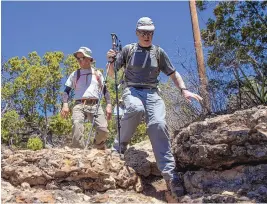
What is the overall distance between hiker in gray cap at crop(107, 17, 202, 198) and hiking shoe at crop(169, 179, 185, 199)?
15 mm

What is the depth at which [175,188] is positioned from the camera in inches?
170

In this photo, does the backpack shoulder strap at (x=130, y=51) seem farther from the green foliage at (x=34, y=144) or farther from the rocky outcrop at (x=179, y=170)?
the green foliage at (x=34, y=144)

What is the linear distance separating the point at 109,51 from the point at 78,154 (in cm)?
121

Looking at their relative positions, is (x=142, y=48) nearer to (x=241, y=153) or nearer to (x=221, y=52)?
(x=241, y=153)

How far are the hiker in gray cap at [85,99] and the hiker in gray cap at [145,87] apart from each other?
75cm

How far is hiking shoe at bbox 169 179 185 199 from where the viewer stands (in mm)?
4275

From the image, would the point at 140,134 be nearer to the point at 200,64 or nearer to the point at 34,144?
the point at 34,144

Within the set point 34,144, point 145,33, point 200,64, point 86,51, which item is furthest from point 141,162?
point 34,144

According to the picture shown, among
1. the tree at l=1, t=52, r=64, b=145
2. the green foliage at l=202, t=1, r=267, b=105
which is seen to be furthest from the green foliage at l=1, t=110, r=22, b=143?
the green foliage at l=202, t=1, r=267, b=105

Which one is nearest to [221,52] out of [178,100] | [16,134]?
[178,100]

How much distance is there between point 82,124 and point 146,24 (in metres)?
1.65

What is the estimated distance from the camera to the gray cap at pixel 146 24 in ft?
15.2

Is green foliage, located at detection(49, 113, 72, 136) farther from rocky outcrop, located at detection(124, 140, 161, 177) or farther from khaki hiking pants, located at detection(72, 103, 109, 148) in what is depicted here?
rocky outcrop, located at detection(124, 140, 161, 177)

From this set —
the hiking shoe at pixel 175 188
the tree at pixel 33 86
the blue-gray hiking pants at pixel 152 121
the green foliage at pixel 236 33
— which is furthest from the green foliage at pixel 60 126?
the hiking shoe at pixel 175 188
